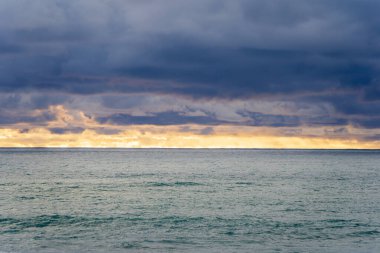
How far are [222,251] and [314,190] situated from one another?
43.3 metres

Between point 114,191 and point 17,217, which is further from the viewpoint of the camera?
point 114,191

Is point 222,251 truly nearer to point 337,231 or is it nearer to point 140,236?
point 140,236

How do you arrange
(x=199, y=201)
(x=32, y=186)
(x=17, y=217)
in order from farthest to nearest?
(x=32, y=186) → (x=199, y=201) → (x=17, y=217)

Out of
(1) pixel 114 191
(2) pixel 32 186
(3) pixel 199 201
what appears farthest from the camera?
(2) pixel 32 186

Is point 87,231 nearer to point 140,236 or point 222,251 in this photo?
point 140,236

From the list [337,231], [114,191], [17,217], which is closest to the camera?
[337,231]

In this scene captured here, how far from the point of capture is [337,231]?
41.0 m

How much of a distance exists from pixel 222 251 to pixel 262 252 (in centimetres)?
272

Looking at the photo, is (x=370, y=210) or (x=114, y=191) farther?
(x=114, y=191)

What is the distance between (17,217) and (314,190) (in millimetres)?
44232

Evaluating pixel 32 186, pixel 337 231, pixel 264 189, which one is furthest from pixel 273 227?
pixel 32 186

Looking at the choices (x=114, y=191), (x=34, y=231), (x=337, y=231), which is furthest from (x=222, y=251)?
(x=114, y=191)

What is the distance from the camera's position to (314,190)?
73.9 m

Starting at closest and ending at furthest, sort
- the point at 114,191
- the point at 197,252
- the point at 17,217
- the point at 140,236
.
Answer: the point at 197,252
the point at 140,236
the point at 17,217
the point at 114,191
